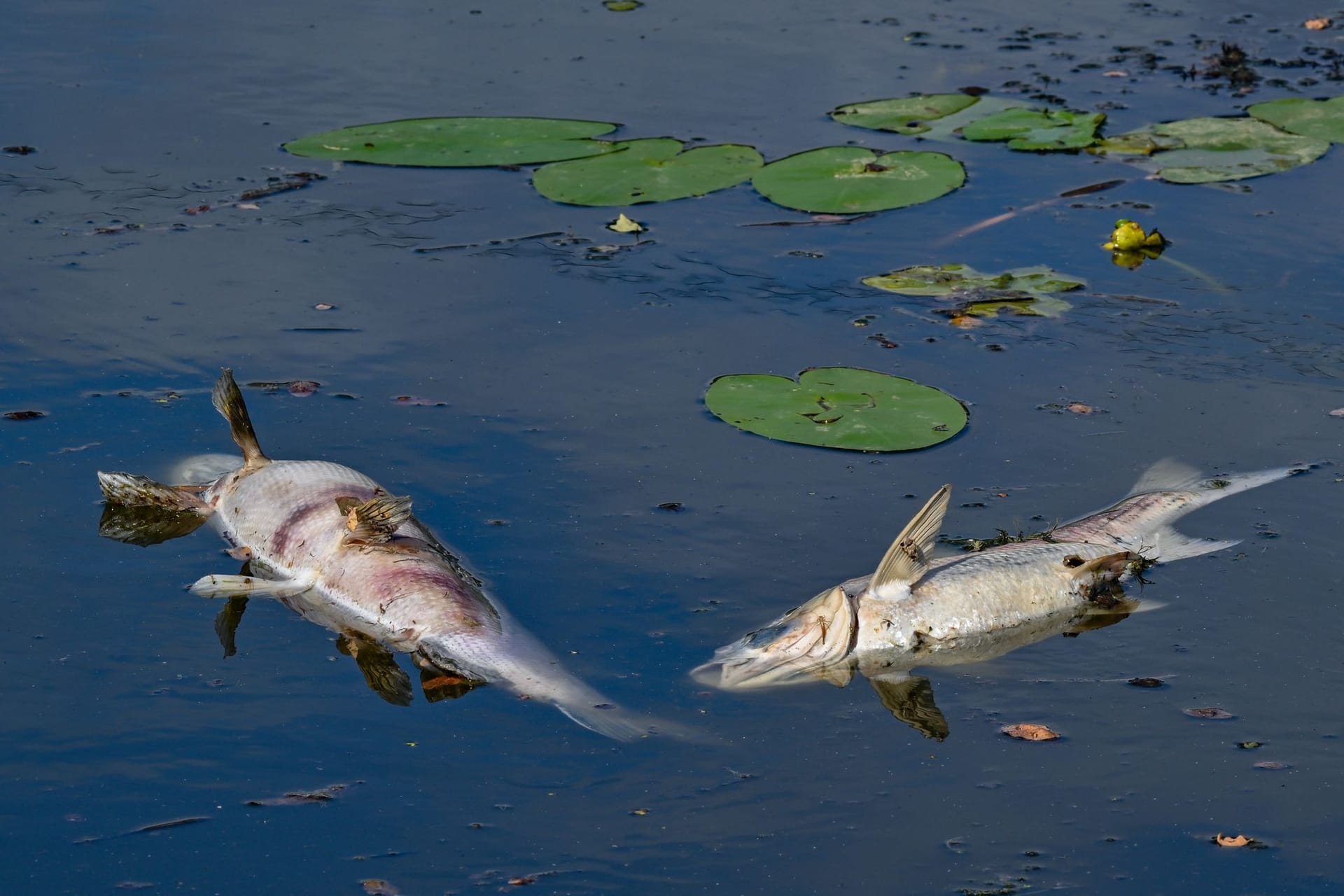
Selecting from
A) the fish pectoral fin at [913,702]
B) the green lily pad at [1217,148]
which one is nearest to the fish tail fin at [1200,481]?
the fish pectoral fin at [913,702]

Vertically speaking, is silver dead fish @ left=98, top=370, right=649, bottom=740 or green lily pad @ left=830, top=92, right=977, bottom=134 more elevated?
green lily pad @ left=830, top=92, right=977, bottom=134

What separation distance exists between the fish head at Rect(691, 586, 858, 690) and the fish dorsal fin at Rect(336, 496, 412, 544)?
1267 mm

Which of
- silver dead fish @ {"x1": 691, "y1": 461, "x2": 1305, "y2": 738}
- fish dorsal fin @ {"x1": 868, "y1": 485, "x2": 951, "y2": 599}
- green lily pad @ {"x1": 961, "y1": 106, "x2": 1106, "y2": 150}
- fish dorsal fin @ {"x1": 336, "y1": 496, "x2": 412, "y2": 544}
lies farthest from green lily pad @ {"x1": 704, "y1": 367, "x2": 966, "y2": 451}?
green lily pad @ {"x1": 961, "y1": 106, "x2": 1106, "y2": 150}

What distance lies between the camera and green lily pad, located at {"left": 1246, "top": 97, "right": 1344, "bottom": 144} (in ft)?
34.5

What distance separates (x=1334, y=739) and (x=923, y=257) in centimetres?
449

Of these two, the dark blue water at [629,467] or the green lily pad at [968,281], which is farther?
the green lily pad at [968,281]

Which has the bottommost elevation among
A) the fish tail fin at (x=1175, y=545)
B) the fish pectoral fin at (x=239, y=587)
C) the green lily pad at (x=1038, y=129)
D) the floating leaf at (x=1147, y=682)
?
the floating leaf at (x=1147, y=682)

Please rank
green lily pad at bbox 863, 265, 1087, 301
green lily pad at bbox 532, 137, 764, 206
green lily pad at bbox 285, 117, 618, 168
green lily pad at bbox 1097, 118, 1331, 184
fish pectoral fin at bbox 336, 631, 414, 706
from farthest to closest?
green lily pad at bbox 285, 117, 618, 168
green lily pad at bbox 1097, 118, 1331, 184
green lily pad at bbox 532, 137, 764, 206
green lily pad at bbox 863, 265, 1087, 301
fish pectoral fin at bbox 336, 631, 414, 706

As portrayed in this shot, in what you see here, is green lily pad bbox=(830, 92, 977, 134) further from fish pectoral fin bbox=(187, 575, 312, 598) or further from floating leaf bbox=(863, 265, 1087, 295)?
fish pectoral fin bbox=(187, 575, 312, 598)

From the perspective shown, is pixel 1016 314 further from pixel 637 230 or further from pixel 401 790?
pixel 401 790

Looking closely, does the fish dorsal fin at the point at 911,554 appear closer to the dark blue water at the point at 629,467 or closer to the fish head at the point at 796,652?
the fish head at the point at 796,652

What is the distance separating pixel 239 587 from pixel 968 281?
4674 mm

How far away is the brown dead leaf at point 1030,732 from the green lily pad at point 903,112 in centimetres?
644

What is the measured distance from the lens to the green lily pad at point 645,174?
966cm
